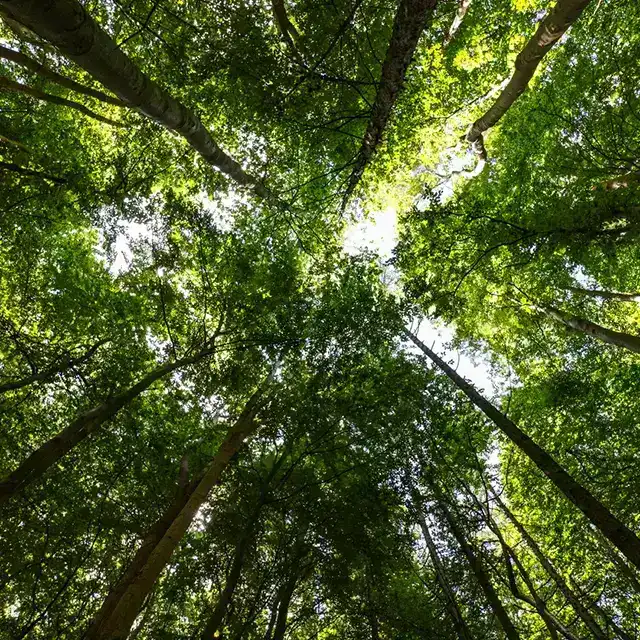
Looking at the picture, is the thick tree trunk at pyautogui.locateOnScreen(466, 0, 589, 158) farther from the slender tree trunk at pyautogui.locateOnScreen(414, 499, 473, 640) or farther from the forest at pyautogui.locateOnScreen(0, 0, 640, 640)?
the slender tree trunk at pyautogui.locateOnScreen(414, 499, 473, 640)

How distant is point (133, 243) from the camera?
10602 millimetres

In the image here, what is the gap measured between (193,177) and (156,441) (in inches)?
282

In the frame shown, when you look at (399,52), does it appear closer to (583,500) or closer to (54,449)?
(583,500)

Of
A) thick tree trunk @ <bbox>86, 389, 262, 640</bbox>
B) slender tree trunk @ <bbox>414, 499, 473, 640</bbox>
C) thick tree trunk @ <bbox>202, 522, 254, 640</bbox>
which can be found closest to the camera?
thick tree trunk @ <bbox>202, 522, 254, 640</bbox>

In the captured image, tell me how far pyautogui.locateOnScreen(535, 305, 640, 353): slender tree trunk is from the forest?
9 cm

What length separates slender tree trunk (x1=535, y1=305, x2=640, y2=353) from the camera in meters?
9.06

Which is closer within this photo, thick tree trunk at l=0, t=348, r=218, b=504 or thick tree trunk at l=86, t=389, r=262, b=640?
thick tree trunk at l=86, t=389, r=262, b=640

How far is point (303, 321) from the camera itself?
10.0m

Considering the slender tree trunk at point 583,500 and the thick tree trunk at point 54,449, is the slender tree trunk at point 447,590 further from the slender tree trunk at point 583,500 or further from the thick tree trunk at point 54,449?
the thick tree trunk at point 54,449

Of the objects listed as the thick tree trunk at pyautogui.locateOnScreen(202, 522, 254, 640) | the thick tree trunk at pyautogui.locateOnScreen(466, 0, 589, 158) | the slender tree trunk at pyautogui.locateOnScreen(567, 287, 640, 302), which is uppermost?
the slender tree trunk at pyautogui.locateOnScreen(567, 287, 640, 302)

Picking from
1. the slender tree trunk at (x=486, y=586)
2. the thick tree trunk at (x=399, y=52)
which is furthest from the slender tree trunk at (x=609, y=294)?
the thick tree trunk at (x=399, y=52)

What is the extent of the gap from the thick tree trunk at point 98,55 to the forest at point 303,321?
100 mm

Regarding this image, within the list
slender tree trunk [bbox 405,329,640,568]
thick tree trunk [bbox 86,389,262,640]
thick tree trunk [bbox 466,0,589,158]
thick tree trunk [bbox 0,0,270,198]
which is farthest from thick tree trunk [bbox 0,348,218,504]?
thick tree trunk [bbox 466,0,589,158]

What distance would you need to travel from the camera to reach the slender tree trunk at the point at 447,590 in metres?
5.94
